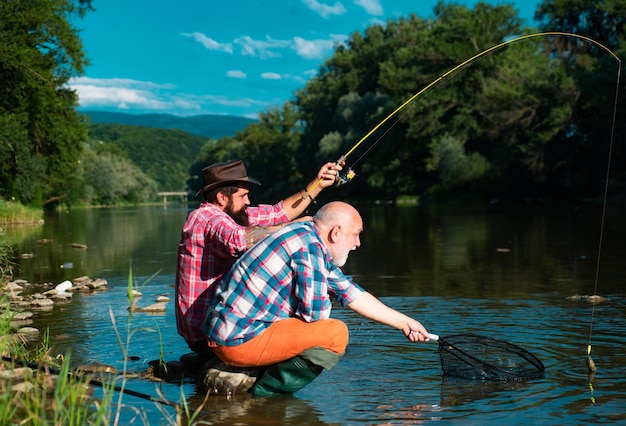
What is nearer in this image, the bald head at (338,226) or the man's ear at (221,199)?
the bald head at (338,226)

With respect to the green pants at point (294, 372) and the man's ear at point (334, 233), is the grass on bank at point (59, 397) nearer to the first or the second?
the green pants at point (294, 372)

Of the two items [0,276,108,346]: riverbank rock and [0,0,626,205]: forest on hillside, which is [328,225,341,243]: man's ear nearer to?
[0,276,108,346]: riverbank rock

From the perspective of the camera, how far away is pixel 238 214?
6.21 m

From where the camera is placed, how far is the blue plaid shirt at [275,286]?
5027 mm

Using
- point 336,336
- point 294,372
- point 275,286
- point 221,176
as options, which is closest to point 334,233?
point 275,286

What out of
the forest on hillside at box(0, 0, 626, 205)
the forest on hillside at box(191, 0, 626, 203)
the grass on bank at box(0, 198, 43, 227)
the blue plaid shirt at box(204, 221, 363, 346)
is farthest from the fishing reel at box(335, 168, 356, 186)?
the grass on bank at box(0, 198, 43, 227)

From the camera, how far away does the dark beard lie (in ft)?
20.1

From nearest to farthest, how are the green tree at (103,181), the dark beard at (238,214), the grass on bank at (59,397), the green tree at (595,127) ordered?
the grass on bank at (59,397) < the dark beard at (238,214) < the green tree at (595,127) < the green tree at (103,181)

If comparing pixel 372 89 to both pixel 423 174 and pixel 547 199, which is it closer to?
pixel 423 174

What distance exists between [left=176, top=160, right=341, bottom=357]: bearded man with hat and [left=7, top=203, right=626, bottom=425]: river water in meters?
0.29

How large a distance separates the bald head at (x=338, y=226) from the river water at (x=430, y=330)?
3.65 ft

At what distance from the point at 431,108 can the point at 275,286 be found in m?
57.6

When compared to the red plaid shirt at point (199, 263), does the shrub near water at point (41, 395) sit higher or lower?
lower

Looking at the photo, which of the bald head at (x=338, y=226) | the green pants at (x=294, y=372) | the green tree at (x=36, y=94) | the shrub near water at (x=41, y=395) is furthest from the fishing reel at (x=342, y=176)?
the green tree at (x=36, y=94)
